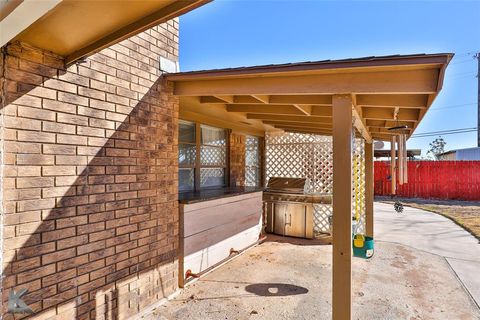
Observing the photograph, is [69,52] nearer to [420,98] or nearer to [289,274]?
[420,98]

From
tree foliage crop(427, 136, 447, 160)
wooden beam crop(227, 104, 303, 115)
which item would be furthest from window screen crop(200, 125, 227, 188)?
tree foliage crop(427, 136, 447, 160)

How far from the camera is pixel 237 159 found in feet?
22.2

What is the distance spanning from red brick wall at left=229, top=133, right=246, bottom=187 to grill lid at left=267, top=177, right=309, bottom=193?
0.92 meters

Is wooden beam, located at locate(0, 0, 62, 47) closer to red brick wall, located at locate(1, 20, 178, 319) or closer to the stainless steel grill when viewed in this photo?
red brick wall, located at locate(1, 20, 178, 319)

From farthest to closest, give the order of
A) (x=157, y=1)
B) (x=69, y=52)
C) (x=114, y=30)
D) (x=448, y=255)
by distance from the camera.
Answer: (x=448, y=255) < (x=69, y=52) < (x=114, y=30) < (x=157, y=1)

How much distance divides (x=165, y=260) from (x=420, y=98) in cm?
364

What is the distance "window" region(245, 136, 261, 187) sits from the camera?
7.59 m

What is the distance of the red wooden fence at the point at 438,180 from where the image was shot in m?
14.0

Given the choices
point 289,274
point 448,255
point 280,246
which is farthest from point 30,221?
point 448,255

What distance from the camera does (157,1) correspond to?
5.72 feet

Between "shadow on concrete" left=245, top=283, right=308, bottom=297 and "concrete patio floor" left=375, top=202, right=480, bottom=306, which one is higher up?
"concrete patio floor" left=375, top=202, right=480, bottom=306

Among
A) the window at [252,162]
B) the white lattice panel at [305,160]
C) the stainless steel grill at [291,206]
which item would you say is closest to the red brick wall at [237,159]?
the window at [252,162]

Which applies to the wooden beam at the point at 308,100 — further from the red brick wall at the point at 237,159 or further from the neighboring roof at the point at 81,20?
the red brick wall at the point at 237,159

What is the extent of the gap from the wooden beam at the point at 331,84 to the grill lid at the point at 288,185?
4.31 m
